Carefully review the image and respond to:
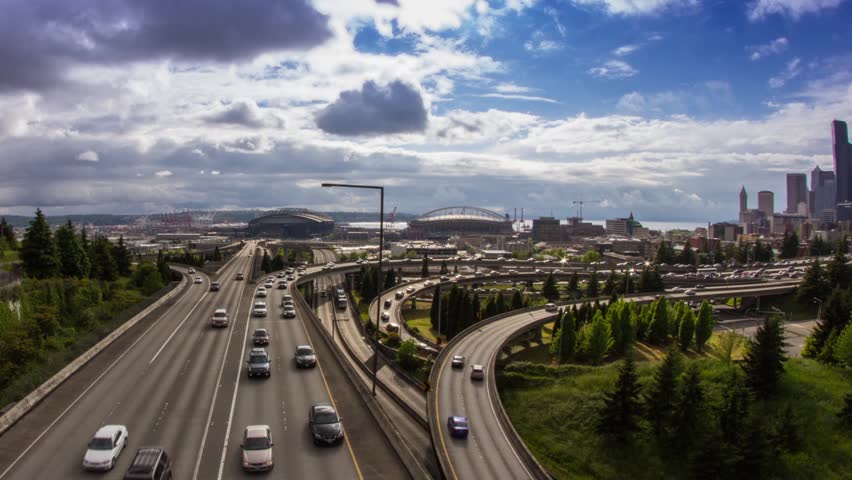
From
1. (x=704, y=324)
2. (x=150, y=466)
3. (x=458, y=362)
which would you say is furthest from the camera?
(x=704, y=324)

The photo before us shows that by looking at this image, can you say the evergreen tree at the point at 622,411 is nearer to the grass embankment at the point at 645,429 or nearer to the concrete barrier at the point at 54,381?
the grass embankment at the point at 645,429

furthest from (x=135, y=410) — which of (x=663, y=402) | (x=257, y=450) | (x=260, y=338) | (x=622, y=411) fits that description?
(x=663, y=402)

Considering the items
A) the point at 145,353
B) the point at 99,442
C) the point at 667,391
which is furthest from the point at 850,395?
the point at 145,353

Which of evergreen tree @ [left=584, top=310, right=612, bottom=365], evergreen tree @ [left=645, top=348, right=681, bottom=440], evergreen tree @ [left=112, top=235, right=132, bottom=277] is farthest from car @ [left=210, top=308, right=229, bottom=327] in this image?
evergreen tree @ [left=112, top=235, right=132, bottom=277]

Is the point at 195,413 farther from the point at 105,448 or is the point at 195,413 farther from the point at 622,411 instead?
the point at 622,411

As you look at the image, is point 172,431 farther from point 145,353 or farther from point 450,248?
point 450,248
